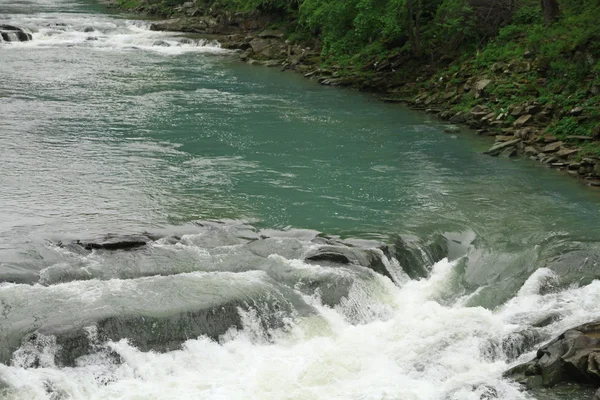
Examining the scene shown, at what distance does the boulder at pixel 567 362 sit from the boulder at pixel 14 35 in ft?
124

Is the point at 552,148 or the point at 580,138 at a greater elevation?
the point at 580,138

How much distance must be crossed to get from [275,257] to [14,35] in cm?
3284

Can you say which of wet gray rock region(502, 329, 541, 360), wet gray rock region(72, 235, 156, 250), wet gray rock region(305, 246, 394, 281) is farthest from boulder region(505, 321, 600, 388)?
wet gray rock region(72, 235, 156, 250)

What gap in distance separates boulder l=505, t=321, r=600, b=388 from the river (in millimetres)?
Result: 358

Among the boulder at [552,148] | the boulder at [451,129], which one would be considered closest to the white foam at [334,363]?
the boulder at [552,148]

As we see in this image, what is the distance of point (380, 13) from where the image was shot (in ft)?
112

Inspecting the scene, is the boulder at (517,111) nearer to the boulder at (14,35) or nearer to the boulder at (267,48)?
the boulder at (267,48)

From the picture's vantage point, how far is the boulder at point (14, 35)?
141ft

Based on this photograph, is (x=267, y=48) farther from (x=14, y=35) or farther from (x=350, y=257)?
(x=350, y=257)

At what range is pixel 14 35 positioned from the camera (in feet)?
142

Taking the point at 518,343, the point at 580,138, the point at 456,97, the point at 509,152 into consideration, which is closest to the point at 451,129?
the point at 456,97

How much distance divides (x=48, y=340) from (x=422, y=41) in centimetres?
2487

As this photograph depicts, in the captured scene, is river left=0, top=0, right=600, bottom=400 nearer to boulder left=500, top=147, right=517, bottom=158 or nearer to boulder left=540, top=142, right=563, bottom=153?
boulder left=500, top=147, right=517, bottom=158

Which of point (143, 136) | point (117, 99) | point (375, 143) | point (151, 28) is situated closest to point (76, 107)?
point (117, 99)
